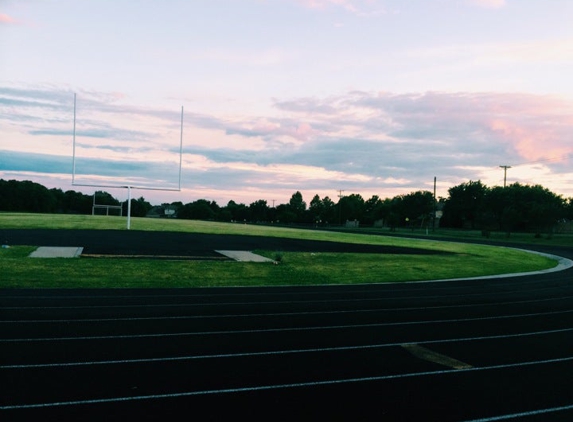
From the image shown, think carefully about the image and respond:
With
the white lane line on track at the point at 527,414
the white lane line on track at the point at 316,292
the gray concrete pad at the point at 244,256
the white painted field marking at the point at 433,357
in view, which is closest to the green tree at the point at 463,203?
the gray concrete pad at the point at 244,256

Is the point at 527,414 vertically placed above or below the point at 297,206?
below

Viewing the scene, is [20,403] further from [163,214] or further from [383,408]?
[163,214]

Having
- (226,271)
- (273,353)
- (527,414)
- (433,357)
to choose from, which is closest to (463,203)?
(226,271)

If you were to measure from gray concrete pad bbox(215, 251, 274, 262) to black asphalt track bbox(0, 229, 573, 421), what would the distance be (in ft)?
27.7

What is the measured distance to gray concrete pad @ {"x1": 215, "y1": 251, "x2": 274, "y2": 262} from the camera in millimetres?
22578

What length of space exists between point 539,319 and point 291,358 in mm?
7107

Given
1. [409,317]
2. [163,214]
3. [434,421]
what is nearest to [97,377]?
[434,421]

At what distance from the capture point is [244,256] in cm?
2386

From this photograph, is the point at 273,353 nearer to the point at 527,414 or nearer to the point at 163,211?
the point at 527,414

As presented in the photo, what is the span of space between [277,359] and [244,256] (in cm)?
1606

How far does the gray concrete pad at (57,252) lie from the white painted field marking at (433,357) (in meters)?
15.4

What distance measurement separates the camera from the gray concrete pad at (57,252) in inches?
795

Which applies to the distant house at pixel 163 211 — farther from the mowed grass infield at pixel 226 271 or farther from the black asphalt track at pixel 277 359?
the black asphalt track at pixel 277 359

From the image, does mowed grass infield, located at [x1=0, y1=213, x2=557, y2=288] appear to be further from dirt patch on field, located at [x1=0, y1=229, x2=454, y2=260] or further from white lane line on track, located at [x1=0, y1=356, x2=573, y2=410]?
white lane line on track, located at [x1=0, y1=356, x2=573, y2=410]
